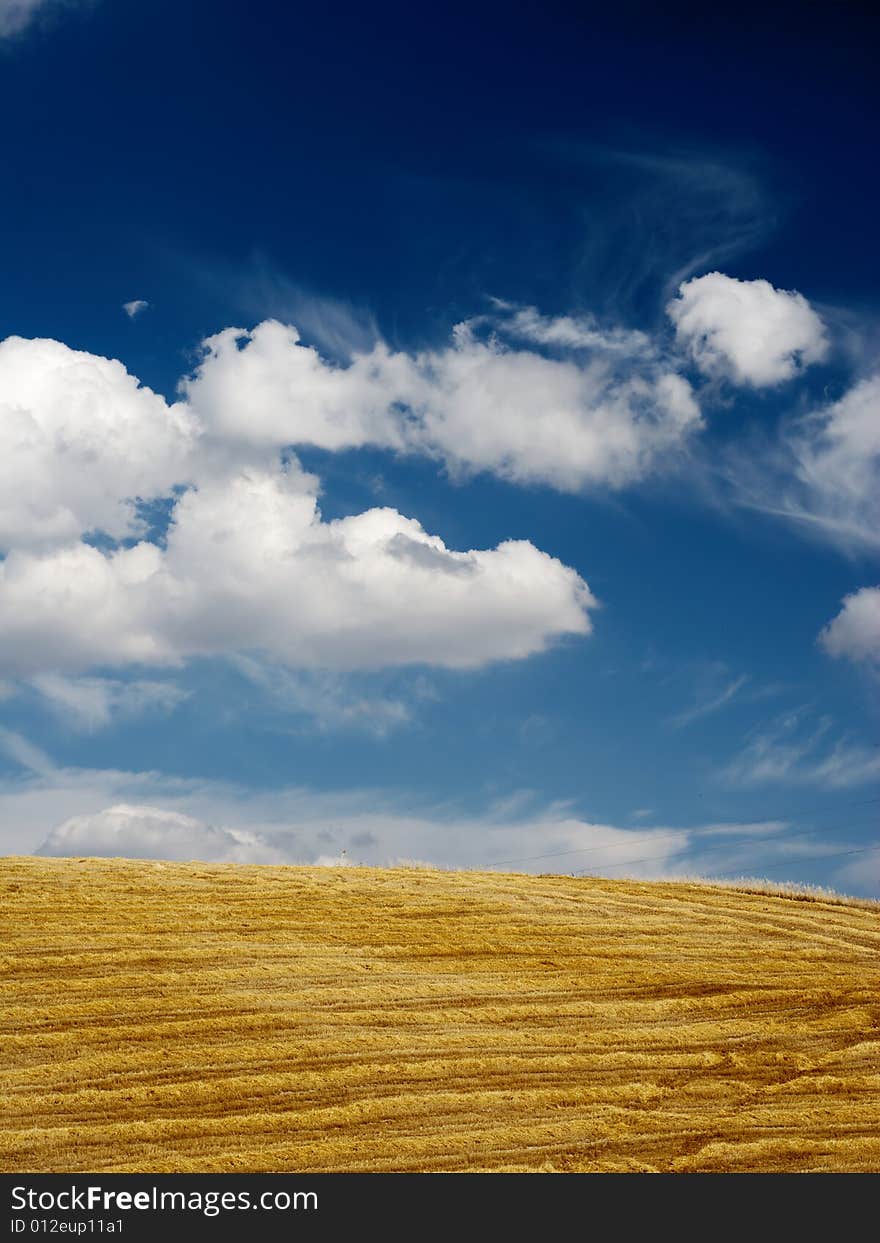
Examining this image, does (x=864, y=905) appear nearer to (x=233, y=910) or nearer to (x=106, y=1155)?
(x=233, y=910)

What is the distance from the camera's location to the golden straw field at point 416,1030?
973 centimetres

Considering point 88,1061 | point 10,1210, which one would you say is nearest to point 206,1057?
point 88,1061

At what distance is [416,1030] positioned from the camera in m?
11.9

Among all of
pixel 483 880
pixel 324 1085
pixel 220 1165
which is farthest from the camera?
pixel 483 880

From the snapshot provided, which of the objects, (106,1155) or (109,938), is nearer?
(106,1155)

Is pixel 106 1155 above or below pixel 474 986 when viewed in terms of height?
below

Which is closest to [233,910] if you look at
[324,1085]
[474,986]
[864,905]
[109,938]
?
[109,938]

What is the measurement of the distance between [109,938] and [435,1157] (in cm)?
618

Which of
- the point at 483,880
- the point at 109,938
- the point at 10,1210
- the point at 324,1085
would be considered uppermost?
the point at 483,880

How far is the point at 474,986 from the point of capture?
1321cm

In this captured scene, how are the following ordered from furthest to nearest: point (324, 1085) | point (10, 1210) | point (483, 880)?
point (483, 880), point (324, 1085), point (10, 1210)

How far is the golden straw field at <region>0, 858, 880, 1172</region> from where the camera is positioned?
9734 mm

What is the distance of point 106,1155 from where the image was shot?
30.7 ft

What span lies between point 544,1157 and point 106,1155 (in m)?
3.92
